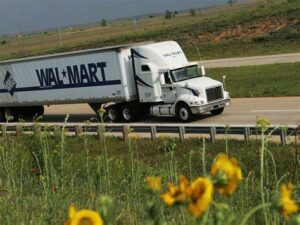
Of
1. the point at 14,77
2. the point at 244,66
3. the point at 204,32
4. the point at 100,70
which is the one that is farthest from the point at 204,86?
the point at 204,32

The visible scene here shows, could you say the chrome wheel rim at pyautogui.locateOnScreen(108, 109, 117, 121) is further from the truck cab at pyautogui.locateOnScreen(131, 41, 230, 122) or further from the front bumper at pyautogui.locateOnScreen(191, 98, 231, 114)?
the front bumper at pyautogui.locateOnScreen(191, 98, 231, 114)

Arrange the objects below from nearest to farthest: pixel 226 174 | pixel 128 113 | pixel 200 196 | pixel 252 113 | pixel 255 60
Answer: pixel 200 196
pixel 226 174
pixel 252 113
pixel 128 113
pixel 255 60

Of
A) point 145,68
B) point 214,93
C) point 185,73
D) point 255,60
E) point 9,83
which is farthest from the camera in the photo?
point 255,60

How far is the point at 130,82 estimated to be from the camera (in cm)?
2530

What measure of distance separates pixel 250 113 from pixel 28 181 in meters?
16.1

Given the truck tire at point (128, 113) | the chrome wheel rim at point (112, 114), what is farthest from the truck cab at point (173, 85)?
the chrome wheel rim at point (112, 114)

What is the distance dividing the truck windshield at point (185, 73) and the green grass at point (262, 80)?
4.13m

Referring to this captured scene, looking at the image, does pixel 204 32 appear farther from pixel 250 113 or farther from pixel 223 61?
pixel 250 113

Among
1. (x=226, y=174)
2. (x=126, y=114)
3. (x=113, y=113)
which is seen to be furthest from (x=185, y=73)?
(x=226, y=174)

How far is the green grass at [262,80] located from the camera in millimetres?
27141

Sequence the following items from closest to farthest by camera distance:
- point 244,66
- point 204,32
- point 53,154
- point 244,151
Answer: point 53,154 → point 244,151 → point 244,66 → point 204,32

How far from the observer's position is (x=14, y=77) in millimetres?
31422

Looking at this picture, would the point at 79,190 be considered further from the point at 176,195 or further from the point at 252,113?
the point at 252,113

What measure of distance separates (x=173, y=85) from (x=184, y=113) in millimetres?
1305
